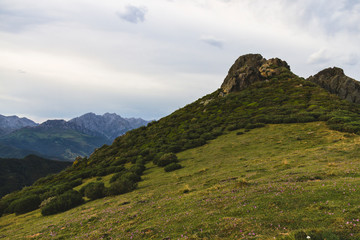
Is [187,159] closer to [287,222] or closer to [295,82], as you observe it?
[287,222]

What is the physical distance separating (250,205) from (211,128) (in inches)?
1008

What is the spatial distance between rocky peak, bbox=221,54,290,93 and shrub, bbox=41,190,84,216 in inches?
1959

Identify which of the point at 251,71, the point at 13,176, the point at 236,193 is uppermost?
the point at 251,71

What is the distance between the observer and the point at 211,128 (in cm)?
3312

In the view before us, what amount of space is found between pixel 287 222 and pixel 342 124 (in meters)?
20.7

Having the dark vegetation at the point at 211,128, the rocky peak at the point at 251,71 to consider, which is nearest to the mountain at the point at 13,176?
the dark vegetation at the point at 211,128

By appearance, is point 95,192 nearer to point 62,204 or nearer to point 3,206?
point 62,204

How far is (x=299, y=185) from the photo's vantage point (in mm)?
9062

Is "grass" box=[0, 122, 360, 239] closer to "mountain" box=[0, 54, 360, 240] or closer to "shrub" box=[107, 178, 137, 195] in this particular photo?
"mountain" box=[0, 54, 360, 240]

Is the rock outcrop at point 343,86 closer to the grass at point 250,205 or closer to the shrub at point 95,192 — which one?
the grass at point 250,205

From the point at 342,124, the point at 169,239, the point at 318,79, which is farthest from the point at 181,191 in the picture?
the point at 318,79

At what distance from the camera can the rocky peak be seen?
57156 mm

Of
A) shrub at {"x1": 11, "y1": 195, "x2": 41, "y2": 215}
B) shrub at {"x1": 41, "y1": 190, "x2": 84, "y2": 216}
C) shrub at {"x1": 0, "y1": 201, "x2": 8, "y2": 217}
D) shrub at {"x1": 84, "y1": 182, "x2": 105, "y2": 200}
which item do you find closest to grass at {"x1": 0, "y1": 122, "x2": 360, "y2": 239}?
shrub at {"x1": 41, "y1": 190, "x2": 84, "y2": 216}

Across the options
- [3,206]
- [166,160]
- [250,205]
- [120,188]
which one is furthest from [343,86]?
[3,206]
